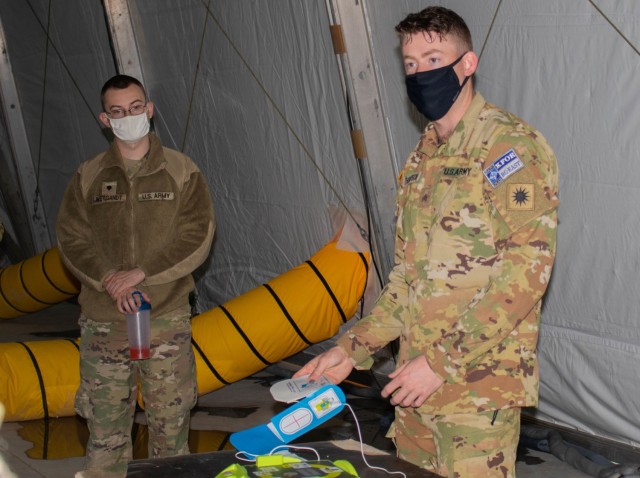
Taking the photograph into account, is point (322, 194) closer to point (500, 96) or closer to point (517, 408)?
point (500, 96)

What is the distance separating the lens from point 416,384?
1870mm

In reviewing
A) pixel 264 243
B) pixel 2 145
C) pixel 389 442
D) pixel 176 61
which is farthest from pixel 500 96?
pixel 2 145

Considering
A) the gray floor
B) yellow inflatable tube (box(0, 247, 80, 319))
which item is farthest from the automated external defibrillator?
yellow inflatable tube (box(0, 247, 80, 319))

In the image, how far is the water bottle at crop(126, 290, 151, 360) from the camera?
3207mm

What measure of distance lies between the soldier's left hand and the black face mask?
58cm

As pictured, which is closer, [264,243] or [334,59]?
[334,59]

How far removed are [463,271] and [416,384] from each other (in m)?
0.28

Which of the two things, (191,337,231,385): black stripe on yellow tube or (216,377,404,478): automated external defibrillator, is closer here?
(216,377,404,478): automated external defibrillator

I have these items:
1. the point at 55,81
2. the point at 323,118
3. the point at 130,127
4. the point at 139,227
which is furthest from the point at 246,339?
the point at 55,81

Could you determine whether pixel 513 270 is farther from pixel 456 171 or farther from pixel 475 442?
pixel 475 442

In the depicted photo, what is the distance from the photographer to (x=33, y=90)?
7.20 metres

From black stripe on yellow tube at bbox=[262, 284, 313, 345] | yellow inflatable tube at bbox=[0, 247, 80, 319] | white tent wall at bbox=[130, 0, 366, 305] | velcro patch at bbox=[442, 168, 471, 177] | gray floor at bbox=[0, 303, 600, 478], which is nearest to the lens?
velcro patch at bbox=[442, 168, 471, 177]

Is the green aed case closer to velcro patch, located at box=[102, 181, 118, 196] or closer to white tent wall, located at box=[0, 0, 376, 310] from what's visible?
velcro patch, located at box=[102, 181, 118, 196]

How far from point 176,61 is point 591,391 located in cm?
313
